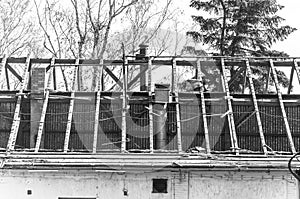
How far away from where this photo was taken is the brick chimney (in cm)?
1870

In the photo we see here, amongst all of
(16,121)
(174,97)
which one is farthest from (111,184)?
(174,97)

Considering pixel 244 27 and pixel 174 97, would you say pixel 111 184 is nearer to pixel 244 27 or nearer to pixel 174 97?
pixel 174 97

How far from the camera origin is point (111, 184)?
1614 centimetres

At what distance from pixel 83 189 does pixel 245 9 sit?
19.5 meters

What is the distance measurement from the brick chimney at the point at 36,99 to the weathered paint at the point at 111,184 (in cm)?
279

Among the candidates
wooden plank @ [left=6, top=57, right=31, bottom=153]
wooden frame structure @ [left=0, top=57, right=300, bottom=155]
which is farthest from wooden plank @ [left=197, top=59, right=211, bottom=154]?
wooden plank @ [left=6, top=57, right=31, bottom=153]

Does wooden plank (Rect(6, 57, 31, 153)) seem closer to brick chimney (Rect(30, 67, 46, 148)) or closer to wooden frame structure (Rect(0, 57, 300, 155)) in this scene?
wooden frame structure (Rect(0, 57, 300, 155))

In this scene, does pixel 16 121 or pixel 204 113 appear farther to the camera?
pixel 204 113

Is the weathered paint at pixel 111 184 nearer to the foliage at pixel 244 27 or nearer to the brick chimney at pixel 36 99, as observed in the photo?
the brick chimney at pixel 36 99

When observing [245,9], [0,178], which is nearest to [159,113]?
[0,178]

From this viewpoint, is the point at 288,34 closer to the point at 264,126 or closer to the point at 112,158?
the point at 264,126

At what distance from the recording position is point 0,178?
52.7ft

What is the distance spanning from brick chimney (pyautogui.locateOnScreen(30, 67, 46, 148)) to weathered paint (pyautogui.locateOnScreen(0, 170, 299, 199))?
9.16ft

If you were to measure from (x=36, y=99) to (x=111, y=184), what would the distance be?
4398 mm
